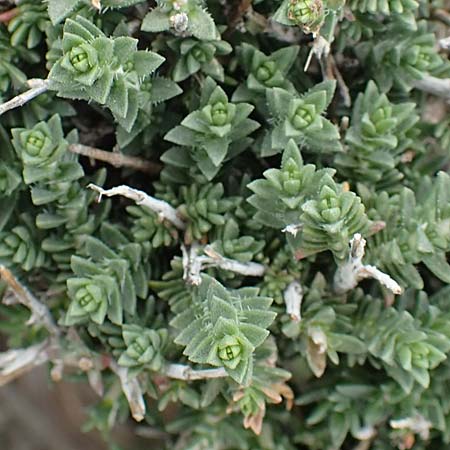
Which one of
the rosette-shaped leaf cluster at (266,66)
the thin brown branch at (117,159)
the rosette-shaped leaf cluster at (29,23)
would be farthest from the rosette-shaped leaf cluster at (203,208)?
the rosette-shaped leaf cluster at (29,23)

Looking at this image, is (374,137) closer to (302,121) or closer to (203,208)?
(302,121)

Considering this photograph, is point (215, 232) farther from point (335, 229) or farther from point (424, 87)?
point (424, 87)

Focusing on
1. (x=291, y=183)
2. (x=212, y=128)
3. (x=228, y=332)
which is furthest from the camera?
(x=212, y=128)

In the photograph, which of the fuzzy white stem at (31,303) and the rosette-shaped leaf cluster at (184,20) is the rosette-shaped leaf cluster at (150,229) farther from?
the rosette-shaped leaf cluster at (184,20)

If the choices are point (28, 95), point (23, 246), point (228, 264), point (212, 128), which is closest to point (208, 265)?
point (228, 264)

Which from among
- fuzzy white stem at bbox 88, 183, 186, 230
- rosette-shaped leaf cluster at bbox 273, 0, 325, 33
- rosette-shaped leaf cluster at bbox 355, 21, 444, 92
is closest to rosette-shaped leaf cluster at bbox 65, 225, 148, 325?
fuzzy white stem at bbox 88, 183, 186, 230
